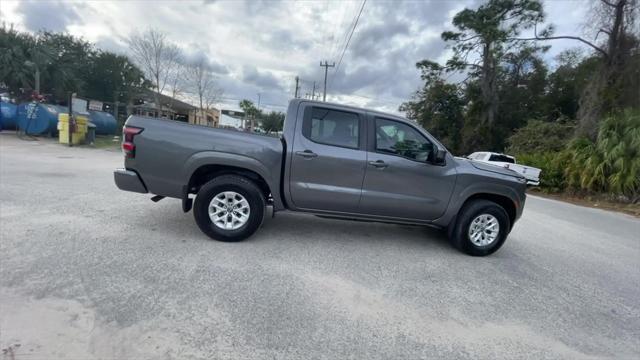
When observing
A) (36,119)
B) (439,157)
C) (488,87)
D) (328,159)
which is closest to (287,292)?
(328,159)

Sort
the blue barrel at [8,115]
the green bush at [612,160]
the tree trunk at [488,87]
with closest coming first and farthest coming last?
the green bush at [612,160] → the blue barrel at [8,115] → the tree trunk at [488,87]

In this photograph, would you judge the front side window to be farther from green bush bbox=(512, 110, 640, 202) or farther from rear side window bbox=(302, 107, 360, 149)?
green bush bbox=(512, 110, 640, 202)

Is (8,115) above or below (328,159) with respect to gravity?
above

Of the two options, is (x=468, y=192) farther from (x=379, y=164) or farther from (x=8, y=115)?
(x=8, y=115)

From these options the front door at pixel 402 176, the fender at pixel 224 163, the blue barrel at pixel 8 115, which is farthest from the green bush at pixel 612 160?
the blue barrel at pixel 8 115

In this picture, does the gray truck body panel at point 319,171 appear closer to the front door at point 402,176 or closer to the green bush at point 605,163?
the front door at point 402,176

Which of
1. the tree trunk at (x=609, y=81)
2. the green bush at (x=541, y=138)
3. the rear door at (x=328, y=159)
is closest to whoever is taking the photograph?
the rear door at (x=328, y=159)

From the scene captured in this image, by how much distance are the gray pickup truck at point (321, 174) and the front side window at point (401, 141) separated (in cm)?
1

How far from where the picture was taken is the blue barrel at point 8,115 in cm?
1711

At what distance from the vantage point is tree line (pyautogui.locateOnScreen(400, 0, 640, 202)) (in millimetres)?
12547

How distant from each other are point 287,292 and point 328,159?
1753 millimetres

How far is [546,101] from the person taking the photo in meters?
28.8

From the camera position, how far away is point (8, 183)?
6492mm

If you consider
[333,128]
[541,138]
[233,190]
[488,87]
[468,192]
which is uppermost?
[488,87]
